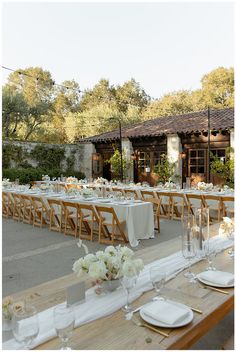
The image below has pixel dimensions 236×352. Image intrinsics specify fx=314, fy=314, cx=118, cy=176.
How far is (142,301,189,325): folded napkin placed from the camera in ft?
5.43

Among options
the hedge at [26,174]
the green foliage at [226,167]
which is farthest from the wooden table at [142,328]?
the hedge at [26,174]

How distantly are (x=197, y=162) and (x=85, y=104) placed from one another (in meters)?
23.4

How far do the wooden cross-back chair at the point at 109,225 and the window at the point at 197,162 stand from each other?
342 inches

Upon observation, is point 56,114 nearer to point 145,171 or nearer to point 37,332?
point 145,171

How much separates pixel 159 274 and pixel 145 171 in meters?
14.6

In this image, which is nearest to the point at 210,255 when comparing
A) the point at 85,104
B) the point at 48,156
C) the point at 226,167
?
the point at 226,167

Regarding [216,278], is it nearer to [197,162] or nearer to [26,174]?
[197,162]

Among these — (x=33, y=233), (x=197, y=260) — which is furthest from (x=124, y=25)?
(x=197, y=260)

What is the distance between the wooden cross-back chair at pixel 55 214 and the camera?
7.19 meters

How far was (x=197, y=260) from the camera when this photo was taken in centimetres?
266

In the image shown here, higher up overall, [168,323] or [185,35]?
[185,35]

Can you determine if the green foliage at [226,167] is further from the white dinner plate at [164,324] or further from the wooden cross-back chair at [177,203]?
the white dinner plate at [164,324]

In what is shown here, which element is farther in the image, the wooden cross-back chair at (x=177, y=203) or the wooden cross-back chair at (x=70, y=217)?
the wooden cross-back chair at (x=177, y=203)

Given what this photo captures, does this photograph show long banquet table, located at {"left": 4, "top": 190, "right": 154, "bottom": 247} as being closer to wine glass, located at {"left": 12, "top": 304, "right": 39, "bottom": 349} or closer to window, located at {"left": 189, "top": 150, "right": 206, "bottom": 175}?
wine glass, located at {"left": 12, "top": 304, "right": 39, "bottom": 349}
